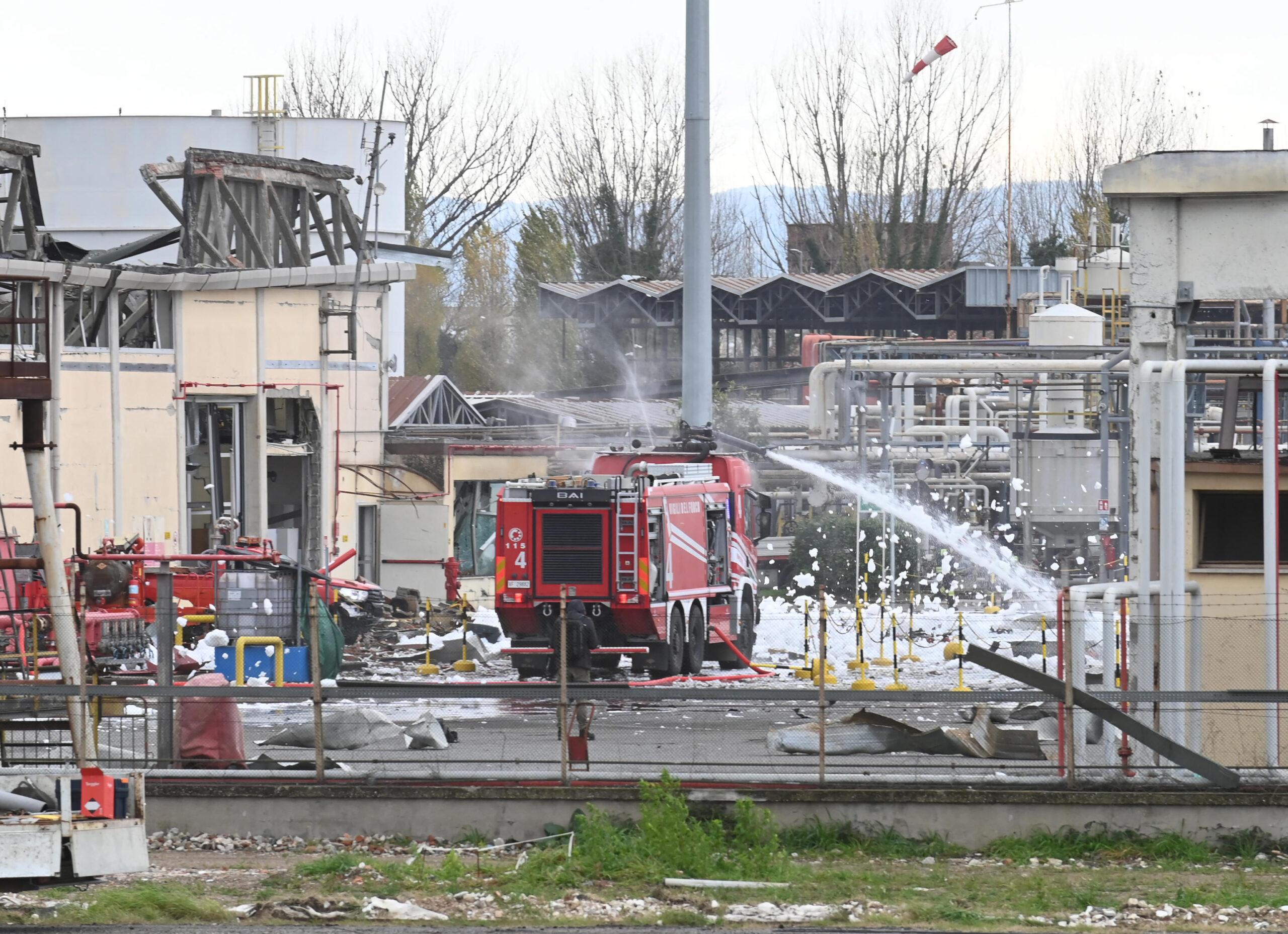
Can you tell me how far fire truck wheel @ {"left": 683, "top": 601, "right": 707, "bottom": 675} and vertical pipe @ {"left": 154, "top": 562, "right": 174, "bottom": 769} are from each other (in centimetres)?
1055

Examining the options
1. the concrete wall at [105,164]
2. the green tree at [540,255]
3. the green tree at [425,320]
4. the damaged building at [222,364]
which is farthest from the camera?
the green tree at [540,255]

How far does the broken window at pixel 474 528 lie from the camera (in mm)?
33219

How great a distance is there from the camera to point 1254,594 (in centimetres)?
1321

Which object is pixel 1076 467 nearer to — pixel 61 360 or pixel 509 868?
pixel 61 360

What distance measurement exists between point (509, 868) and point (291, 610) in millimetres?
10383

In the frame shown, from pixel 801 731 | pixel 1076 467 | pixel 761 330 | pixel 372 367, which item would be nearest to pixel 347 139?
pixel 761 330

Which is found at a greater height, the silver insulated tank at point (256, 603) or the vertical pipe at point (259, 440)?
the vertical pipe at point (259, 440)

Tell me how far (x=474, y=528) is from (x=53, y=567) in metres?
21.5

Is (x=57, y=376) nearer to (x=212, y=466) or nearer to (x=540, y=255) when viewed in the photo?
(x=212, y=466)

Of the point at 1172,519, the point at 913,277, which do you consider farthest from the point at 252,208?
the point at 913,277

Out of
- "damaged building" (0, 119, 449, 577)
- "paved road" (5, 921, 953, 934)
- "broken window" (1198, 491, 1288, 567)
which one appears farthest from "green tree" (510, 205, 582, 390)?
"paved road" (5, 921, 953, 934)

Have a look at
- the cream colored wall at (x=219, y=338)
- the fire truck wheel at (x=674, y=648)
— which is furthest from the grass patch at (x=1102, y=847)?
the cream colored wall at (x=219, y=338)

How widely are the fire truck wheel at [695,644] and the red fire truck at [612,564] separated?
0.6 inches

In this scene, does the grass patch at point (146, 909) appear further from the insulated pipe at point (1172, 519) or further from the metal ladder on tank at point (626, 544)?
the metal ladder on tank at point (626, 544)
